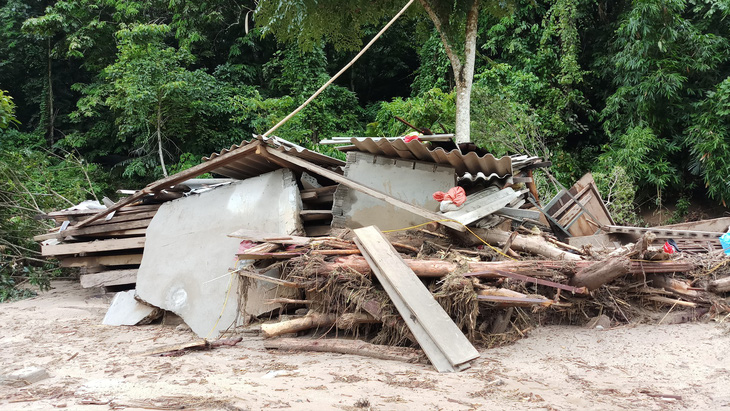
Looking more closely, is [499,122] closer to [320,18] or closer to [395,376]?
[320,18]

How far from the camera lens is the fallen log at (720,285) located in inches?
230

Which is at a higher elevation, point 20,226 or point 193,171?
point 193,171

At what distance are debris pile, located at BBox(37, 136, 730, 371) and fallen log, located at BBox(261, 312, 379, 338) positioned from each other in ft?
0.05

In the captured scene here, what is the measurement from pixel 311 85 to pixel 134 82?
516 cm

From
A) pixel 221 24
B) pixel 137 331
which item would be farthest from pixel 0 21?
pixel 137 331

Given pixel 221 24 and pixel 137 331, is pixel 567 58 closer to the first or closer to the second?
pixel 221 24

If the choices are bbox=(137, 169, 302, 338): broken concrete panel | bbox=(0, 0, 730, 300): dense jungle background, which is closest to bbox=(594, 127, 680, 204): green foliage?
bbox=(0, 0, 730, 300): dense jungle background

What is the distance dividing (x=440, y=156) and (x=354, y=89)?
46.1ft

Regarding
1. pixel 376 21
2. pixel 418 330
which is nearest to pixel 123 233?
pixel 418 330

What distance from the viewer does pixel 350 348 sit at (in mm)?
4988

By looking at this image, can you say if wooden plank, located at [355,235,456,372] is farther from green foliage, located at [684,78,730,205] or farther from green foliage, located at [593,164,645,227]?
green foliage, located at [684,78,730,205]

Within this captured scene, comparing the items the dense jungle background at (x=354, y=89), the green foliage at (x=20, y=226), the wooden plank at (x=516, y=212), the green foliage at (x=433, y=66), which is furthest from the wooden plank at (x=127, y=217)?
the green foliage at (x=433, y=66)

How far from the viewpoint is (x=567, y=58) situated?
1433cm

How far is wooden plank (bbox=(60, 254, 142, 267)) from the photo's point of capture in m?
8.41
